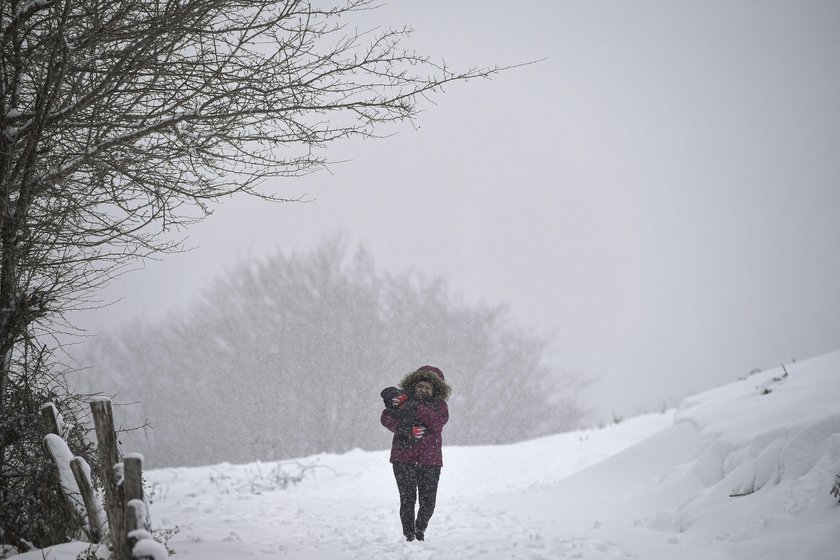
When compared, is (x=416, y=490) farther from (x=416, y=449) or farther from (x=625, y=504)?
(x=625, y=504)

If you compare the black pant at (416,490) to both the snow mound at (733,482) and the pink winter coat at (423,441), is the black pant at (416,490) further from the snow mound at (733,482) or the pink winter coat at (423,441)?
the snow mound at (733,482)

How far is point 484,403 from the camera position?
23.9 metres

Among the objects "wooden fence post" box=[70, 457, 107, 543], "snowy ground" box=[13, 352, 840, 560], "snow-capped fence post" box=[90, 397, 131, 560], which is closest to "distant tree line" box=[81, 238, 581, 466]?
"snowy ground" box=[13, 352, 840, 560]

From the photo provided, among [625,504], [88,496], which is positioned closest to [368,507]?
[625,504]

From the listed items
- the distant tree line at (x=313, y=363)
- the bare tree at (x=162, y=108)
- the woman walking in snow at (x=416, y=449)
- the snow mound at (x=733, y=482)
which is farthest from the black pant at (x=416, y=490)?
the distant tree line at (x=313, y=363)

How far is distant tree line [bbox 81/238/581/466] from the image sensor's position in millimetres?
22734

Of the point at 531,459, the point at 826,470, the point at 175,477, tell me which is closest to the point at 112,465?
the point at 826,470

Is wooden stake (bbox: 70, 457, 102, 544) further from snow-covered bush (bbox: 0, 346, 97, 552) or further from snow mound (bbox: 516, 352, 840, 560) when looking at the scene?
snow mound (bbox: 516, 352, 840, 560)

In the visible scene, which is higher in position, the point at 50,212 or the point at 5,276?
the point at 50,212

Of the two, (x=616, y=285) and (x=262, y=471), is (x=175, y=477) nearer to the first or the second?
(x=262, y=471)

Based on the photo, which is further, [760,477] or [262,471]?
[262,471]

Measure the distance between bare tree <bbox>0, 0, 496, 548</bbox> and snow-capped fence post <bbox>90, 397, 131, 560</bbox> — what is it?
147 centimetres

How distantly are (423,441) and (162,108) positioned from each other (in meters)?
3.73

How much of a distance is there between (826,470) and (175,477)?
34.8 feet
